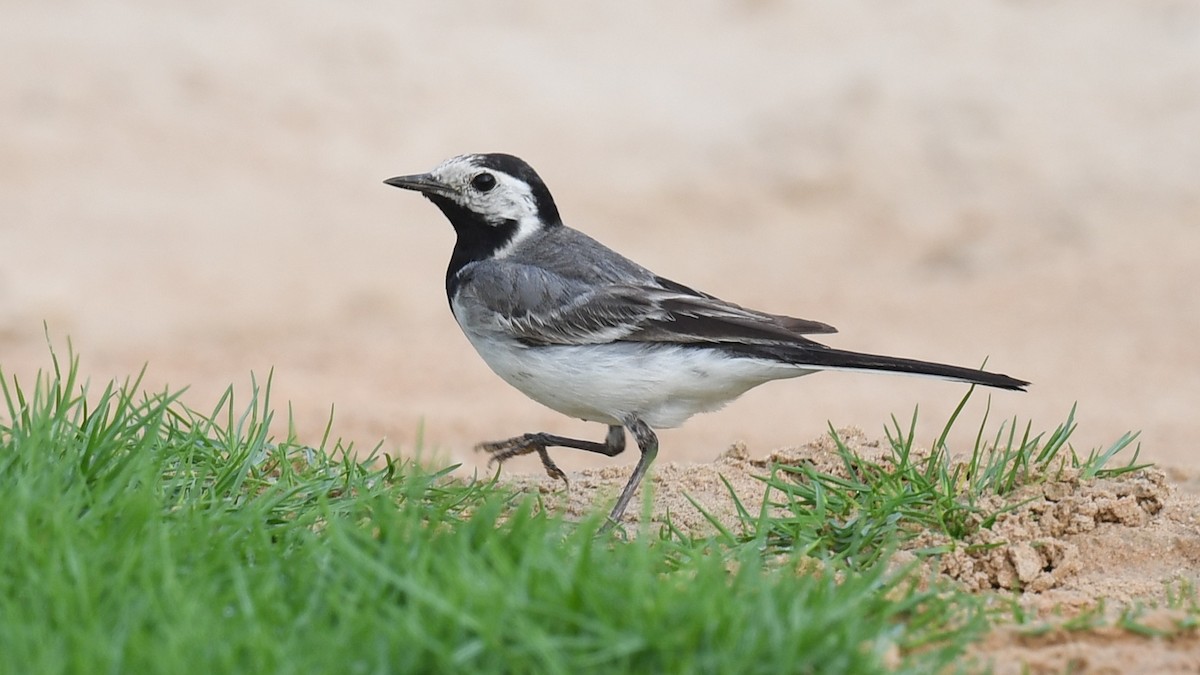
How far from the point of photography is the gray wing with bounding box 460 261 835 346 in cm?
604

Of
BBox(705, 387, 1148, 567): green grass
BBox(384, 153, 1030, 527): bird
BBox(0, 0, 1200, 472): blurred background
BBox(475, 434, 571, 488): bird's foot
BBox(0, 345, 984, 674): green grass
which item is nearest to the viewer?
BBox(0, 345, 984, 674): green grass

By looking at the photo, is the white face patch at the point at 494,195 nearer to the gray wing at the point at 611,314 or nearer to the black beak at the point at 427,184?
the black beak at the point at 427,184

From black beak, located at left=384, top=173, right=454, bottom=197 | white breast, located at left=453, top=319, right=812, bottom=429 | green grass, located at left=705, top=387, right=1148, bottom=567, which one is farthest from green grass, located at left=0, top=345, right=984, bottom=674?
black beak, located at left=384, top=173, right=454, bottom=197

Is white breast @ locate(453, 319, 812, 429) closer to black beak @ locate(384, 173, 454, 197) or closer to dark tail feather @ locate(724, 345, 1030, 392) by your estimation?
dark tail feather @ locate(724, 345, 1030, 392)

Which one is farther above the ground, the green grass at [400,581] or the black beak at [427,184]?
the black beak at [427,184]

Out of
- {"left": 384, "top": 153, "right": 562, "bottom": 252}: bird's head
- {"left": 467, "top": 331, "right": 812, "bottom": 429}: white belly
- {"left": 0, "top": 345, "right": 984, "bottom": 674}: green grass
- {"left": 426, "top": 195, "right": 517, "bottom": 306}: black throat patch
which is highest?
{"left": 384, "top": 153, "right": 562, "bottom": 252}: bird's head

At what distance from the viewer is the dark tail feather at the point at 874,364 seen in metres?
5.44

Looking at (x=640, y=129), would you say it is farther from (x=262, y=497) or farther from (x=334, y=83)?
(x=262, y=497)

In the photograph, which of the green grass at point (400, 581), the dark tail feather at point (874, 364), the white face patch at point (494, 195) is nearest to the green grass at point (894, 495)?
the green grass at point (400, 581)

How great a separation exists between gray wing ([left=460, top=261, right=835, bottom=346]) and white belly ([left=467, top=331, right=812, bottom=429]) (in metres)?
0.05

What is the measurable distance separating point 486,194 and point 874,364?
1903 millimetres

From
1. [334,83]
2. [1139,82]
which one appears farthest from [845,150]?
[334,83]

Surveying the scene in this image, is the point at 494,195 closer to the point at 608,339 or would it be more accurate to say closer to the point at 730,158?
the point at 608,339

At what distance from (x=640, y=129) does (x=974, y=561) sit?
1026 centimetres
